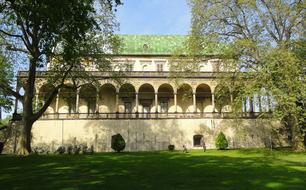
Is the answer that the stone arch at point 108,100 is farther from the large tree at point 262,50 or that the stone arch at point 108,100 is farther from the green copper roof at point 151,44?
the large tree at point 262,50

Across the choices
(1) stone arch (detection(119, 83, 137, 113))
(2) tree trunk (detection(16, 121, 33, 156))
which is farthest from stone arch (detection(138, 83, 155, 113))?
(2) tree trunk (detection(16, 121, 33, 156))

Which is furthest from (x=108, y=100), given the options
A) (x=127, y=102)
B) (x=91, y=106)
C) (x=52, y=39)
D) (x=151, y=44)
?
(x=52, y=39)

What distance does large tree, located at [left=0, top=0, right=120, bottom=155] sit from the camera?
1270 centimetres

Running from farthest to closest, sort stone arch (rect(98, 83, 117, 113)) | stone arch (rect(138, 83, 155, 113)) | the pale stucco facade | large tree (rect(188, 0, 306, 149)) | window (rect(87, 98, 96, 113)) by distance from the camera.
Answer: stone arch (rect(138, 83, 155, 113)) < stone arch (rect(98, 83, 117, 113)) < window (rect(87, 98, 96, 113)) < the pale stucco facade < large tree (rect(188, 0, 306, 149))

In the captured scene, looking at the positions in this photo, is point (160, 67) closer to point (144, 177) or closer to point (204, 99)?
point (204, 99)

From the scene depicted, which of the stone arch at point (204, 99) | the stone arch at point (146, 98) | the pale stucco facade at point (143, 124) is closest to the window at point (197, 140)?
the pale stucco facade at point (143, 124)

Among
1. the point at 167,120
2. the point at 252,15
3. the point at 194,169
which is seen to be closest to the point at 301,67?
the point at 252,15

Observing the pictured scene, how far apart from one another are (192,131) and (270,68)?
58.5ft

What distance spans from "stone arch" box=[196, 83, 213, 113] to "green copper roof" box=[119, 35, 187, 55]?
646 cm

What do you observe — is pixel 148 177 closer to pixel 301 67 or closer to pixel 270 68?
pixel 270 68

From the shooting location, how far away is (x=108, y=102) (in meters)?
47.2

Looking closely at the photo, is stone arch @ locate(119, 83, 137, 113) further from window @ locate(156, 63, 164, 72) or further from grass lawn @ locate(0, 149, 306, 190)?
grass lawn @ locate(0, 149, 306, 190)

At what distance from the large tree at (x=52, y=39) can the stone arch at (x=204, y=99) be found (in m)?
19.3

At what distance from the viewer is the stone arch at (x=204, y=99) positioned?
159 ft
